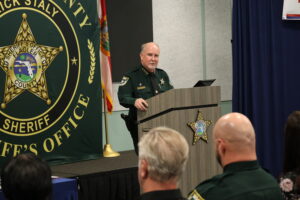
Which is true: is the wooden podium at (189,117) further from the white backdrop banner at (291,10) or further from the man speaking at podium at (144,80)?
the white backdrop banner at (291,10)

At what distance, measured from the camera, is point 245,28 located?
19.1 feet

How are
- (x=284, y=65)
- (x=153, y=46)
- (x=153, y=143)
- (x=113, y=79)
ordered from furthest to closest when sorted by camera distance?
(x=284, y=65)
(x=113, y=79)
(x=153, y=46)
(x=153, y=143)

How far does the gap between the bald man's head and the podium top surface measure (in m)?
1.57

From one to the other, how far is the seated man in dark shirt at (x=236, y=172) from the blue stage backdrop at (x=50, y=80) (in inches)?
113

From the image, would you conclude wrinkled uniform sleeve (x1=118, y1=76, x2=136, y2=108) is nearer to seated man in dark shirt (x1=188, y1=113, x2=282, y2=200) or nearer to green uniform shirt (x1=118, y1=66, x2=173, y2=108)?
green uniform shirt (x1=118, y1=66, x2=173, y2=108)

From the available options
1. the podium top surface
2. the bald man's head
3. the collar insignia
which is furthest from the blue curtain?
the bald man's head

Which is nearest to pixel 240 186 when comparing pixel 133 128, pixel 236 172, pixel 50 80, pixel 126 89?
pixel 236 172

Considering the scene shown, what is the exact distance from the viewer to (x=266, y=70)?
5.87 m

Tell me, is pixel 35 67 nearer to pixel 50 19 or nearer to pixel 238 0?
pixel 50 19

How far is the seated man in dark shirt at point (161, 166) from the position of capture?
1688 mm

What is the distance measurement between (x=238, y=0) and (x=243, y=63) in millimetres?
734

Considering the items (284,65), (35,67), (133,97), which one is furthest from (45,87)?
(284,65)

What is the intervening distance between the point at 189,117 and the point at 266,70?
2.34 metres

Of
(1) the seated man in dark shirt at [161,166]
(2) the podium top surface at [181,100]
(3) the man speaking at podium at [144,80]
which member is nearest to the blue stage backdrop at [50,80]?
(3) the man speaking at podium at [144,80]
